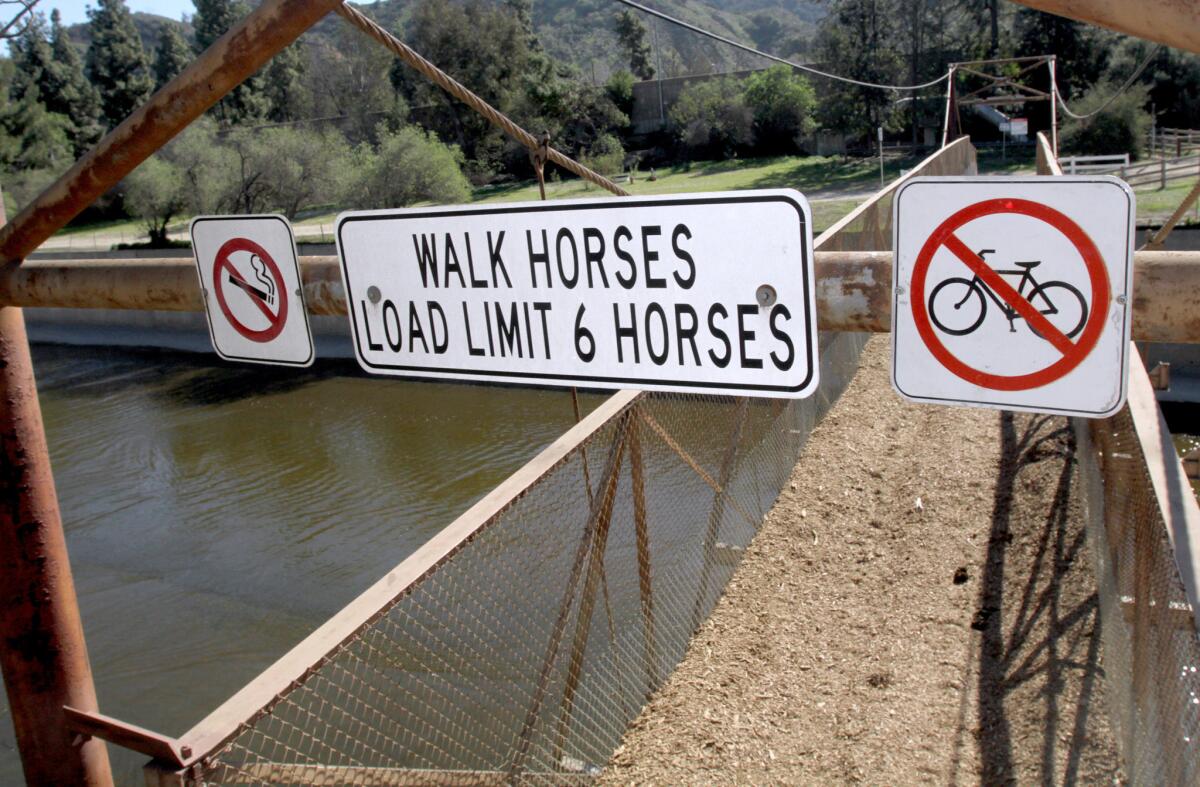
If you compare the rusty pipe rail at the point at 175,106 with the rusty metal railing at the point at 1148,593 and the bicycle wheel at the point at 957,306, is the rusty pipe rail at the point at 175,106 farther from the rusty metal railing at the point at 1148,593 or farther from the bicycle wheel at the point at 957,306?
the rusty metal railing at the point at 1148,593

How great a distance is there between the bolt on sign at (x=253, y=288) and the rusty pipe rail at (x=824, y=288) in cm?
8

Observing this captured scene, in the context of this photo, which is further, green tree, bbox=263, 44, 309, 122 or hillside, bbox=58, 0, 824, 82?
hillside, bbox=58, 0, 824, 82

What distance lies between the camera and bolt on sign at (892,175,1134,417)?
5.96 feet

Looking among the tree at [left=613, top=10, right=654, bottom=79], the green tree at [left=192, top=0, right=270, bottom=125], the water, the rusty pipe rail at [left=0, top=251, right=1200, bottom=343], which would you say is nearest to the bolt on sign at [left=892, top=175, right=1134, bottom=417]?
the rusty pipe rail at [left=0, top=251, right=1200, bottom=343]

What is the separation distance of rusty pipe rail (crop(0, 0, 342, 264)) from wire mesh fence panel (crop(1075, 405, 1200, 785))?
8.22 ft

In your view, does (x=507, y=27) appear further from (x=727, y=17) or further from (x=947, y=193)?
(x=727, y=17)

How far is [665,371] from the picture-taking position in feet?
7.45

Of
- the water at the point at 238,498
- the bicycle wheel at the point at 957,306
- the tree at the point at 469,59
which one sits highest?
the tree at the point at 469,59

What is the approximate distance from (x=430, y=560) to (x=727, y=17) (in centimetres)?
19067

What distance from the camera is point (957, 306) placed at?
199 centimetres

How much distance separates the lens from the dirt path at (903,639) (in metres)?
4.22

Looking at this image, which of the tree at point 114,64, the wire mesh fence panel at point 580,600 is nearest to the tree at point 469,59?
the tree at point 114,64

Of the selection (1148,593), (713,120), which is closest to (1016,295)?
(1148,593)

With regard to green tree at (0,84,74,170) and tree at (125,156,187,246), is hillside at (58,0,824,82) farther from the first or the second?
tree at (125,156,187,246)
